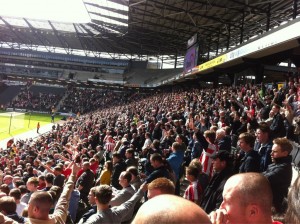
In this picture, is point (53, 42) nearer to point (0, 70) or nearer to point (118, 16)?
point (0, 70)

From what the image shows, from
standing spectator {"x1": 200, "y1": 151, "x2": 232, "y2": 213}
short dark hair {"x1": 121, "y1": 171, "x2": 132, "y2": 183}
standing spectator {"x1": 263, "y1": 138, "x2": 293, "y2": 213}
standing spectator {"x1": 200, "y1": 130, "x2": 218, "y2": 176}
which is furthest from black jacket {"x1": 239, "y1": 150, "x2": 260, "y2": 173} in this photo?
short dark hair {"x1": 121, "y1": 171, "x2": 132, "y2": 183}

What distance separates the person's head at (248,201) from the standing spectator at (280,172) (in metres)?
1.39

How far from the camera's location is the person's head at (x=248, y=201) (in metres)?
1.83

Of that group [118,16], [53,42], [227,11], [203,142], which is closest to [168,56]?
[53,42]

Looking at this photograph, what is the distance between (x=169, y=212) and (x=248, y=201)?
36.1 inches

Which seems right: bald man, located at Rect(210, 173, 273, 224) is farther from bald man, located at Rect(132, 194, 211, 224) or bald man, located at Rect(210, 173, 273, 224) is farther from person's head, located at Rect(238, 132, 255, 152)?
person's head, located at Rect(238, 132, 255, 152)

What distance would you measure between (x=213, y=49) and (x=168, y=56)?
13883mm

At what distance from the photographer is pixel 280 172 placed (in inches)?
144

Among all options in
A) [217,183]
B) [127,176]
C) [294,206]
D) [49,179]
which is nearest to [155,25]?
[49,179]

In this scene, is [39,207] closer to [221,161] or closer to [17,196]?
[221,161]

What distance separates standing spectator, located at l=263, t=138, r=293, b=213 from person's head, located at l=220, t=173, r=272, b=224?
1390mm

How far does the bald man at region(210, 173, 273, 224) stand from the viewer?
1.83 metres

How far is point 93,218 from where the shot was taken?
144 inches

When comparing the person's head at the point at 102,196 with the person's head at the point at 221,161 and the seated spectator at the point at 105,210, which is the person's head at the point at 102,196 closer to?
the seated spectator at the point at 105,210
